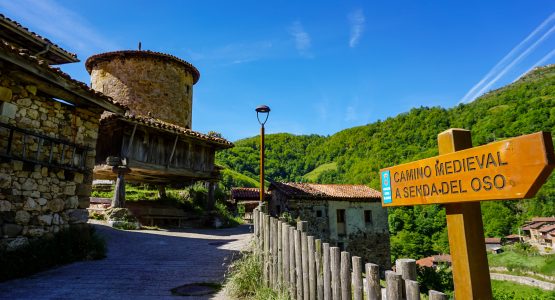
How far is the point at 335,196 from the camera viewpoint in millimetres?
22500

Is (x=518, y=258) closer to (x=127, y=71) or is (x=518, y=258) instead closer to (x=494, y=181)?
(x=127, y=71)

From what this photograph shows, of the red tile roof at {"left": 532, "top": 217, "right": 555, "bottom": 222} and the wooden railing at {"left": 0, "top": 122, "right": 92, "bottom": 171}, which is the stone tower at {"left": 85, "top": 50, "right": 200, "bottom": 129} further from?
the red tile roof at {"left": 532, "top": 217, "right": 555, "bottom": 222}

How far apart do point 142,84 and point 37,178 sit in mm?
11172

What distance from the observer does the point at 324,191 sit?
75.4 ft

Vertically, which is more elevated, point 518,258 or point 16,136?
point 16,136

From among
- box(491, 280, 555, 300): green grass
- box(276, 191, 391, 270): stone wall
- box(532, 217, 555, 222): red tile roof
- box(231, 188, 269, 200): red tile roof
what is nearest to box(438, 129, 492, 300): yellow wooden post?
box(276, 191, 391, 270): stone wall

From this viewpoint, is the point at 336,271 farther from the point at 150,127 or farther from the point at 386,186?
the point at 150,127

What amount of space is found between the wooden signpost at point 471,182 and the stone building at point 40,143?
21.9 feet

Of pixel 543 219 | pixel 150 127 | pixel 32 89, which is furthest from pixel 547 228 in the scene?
pixel 32 89

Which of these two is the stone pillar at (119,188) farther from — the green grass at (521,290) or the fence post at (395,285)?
the green grass at (521,290)

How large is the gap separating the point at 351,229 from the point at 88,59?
62.5ft

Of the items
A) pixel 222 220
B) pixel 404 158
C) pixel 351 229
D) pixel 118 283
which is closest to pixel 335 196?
pixel 351 229

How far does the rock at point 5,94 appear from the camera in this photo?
5957 mm

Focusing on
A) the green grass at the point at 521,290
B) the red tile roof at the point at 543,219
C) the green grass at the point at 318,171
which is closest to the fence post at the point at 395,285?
the green grass at the point at 521,290
